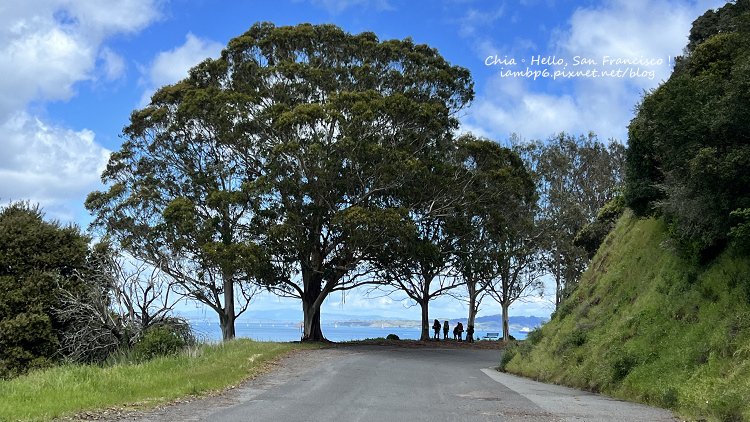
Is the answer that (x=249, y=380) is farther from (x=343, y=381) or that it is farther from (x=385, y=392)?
(x=385, y=392)

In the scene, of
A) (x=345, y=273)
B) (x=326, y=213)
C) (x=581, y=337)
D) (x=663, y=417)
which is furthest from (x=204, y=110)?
(x=663, y=417)

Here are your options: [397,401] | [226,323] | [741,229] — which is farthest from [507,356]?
[226,323]

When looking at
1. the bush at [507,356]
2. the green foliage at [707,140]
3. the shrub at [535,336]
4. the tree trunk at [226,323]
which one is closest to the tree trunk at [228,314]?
the tree trunk at [226,323]

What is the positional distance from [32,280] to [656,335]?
70.8ft

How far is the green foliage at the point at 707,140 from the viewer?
1240 cm

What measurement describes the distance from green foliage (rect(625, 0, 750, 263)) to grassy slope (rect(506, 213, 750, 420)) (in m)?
1.05

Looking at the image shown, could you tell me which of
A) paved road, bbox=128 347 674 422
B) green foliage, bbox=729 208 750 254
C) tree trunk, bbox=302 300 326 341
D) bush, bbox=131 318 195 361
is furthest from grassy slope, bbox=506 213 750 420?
tree trunk, bbox=302 300 326 341

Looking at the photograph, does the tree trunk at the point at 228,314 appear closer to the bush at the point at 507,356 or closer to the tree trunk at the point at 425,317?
the tree trunk at the point at 425,317

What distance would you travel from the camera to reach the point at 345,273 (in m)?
33.8

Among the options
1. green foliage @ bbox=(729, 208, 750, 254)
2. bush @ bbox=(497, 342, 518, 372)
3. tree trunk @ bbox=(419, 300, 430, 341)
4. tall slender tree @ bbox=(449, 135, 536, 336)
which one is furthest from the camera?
tree trunk @ bbox=(419, 300, 430, 341)

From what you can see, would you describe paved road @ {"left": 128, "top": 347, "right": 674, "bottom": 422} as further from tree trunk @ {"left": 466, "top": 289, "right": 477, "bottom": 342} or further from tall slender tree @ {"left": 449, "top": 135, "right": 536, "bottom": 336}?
tree trunk @ {"left": 466, "top": 289, "right": 477, "bottom": 342}

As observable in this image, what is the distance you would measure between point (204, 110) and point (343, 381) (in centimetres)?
1945

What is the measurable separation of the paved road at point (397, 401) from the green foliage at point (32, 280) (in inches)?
Answer: 443

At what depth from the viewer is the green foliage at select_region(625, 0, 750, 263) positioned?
12.4 metres
